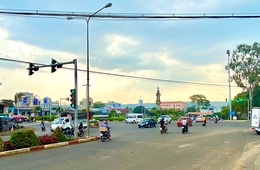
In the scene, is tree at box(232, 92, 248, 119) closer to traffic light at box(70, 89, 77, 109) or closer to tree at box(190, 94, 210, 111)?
tree at box(190, 94, 210, 111)

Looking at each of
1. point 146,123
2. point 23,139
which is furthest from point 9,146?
point 146,123

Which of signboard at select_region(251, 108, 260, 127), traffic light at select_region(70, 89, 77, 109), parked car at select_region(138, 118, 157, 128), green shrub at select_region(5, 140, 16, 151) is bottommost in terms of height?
parked car at select_region(138, 118, 157, 128)

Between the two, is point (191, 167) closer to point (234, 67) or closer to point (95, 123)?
point (95, 123)

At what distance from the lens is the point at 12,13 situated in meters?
12.7

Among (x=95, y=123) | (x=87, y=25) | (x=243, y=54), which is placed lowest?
(x=95, y=123)

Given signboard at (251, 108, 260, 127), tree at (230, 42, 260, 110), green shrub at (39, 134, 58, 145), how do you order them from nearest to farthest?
green shrub at (39, 134, 58, 145) < signboard at (251, 108, 260, 127) < tree at (230, 42, 260, 110)

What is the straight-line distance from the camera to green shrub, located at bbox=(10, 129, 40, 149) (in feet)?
58.1

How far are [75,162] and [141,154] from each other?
147 inches

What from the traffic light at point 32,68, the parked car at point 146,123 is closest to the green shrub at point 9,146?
the traffic light at point 32,68

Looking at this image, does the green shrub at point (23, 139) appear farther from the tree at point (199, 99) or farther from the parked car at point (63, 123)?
the tree at point (199, 99)

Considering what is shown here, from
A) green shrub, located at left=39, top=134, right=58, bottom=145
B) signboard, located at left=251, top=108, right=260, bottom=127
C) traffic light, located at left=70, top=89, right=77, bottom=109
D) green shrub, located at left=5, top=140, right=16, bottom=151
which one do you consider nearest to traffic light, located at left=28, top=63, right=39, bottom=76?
traffic light, located at left=70, top=89, right=77, bottom=109

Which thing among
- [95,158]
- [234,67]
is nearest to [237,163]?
[95,158]

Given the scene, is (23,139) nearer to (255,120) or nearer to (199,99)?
A: (255,120)

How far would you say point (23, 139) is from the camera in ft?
58.8
